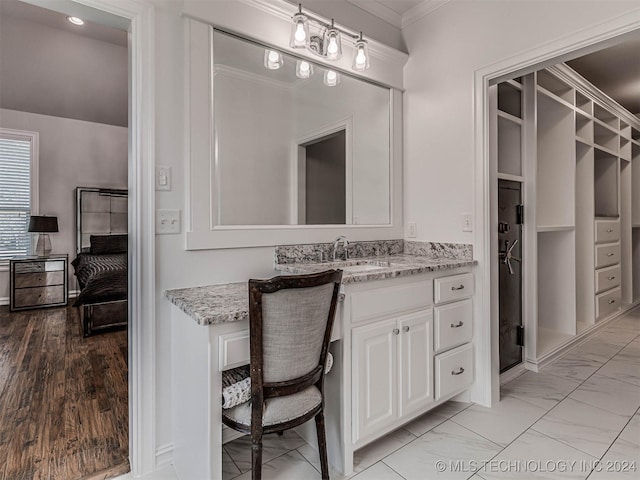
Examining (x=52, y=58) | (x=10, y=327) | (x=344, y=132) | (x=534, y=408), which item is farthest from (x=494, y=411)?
(x=52, y=58)

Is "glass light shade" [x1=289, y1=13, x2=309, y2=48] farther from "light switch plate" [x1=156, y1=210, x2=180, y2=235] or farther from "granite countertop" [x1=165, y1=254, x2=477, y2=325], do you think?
"granite countertop" [x1=165, y1=254, x2=477, y2=325]

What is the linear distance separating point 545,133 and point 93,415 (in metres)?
4.23

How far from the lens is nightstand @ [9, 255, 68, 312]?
15.5ft

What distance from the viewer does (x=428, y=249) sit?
261cm

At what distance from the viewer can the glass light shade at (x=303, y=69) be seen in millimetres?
2326

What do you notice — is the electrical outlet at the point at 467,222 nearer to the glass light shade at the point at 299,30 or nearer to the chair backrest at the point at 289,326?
the chair backrest at the point at 289,326

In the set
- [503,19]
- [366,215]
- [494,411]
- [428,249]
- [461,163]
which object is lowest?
[494,411]

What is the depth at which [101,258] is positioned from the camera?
4660 millimetres

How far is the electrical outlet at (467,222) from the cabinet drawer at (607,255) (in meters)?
2.49

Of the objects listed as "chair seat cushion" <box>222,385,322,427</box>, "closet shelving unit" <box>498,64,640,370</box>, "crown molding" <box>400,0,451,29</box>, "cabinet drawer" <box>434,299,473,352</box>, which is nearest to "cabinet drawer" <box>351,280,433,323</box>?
"cabinet drawer" <box>434,299,473,352</box>

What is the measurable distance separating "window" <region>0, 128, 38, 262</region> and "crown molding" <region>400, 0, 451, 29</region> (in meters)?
5.31

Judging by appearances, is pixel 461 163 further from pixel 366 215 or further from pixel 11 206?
pixel 11 206

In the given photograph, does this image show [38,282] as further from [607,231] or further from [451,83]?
[607,231]

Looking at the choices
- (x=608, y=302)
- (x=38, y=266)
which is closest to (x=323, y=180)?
(x=608, y=302)
